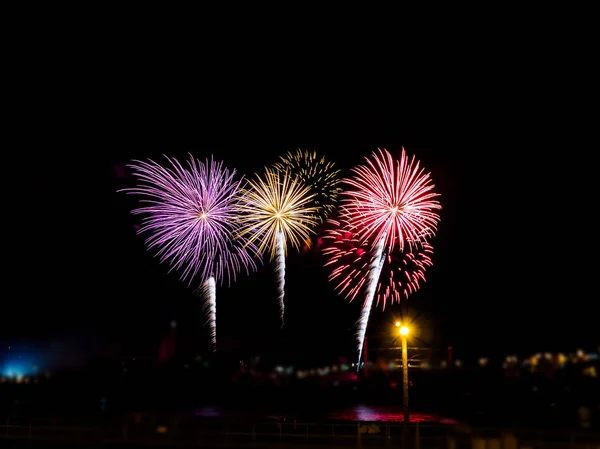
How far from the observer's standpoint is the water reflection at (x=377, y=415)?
5547cm

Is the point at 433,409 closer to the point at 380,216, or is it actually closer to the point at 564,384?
the point at 564,384

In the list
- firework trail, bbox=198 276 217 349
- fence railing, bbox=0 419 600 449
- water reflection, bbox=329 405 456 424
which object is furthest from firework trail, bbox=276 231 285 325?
fence railing, bbox=0 419 600 449

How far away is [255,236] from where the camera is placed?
4097 cm

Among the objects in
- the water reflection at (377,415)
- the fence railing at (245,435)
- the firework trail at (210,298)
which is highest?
the firework trail at (210,298)

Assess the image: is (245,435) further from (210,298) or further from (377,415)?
(377,415)

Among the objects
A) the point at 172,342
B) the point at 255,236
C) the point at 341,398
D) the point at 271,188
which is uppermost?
the point at 271,188

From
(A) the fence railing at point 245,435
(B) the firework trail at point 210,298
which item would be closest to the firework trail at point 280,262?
(B) the firework trail at point 210,298

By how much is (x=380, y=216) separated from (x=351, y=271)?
5507 millimetres

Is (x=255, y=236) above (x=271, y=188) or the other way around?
the other way around

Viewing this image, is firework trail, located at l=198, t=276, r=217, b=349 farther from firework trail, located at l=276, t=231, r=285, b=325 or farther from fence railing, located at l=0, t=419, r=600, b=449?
fence railing, located at l=0, t=419, r=600, b=449

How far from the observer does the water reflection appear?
5547 centimetres

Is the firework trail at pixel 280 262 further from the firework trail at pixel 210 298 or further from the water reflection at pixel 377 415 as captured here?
the water reflection at pixel 377 415

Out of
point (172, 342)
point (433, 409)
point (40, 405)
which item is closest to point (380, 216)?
point (433, 409)

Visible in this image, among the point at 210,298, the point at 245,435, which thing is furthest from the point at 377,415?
the point at 245,435
